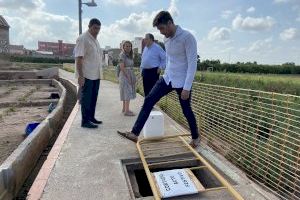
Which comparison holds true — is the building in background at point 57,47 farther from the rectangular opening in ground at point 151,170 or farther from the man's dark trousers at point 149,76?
the rectangular opening in ground at point 151,170

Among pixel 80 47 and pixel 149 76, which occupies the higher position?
pixel 80 47

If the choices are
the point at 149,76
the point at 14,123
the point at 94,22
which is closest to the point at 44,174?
the point at 94,22

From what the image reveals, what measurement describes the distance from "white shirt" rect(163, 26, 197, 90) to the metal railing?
815mm

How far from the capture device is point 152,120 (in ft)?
19.5

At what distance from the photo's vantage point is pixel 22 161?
5543 mm

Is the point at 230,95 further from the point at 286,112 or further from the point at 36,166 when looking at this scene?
the point at 36,166

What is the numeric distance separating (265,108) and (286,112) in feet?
1.27

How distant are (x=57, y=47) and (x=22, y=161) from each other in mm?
109640

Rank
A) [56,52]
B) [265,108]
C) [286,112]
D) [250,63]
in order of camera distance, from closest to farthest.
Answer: [286,112] < [265,108] < [250,63] < [56,52]

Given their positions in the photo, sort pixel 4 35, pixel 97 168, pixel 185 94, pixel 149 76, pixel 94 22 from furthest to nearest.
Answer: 1. pixel 4 35
2. pixel 149 76
3. pixel 94 22
4. pixel 185 94
5. pixel 97 168

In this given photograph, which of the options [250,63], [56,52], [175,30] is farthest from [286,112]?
[56,52]

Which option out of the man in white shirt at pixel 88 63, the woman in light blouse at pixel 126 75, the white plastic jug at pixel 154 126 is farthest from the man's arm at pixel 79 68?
the woman in light blouse at pixel 126 75

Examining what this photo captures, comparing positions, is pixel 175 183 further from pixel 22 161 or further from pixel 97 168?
pixel 22 161

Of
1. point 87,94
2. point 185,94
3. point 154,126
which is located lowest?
point 154,126
